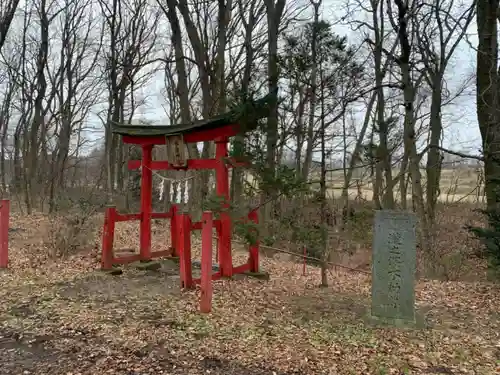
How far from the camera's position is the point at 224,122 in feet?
21.0

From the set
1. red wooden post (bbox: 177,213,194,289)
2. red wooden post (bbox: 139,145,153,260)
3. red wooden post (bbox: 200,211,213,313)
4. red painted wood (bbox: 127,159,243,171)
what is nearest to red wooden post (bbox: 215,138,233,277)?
red painted wood (bbox: 127,159,243,171)

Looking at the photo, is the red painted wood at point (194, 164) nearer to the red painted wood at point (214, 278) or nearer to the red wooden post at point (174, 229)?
the red wooden post at point (174, 229)

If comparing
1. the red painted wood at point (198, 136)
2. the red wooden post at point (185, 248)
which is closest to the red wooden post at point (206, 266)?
the red wooden post at point (185, 248)

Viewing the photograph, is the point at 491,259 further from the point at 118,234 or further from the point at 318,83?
the point at 118,234

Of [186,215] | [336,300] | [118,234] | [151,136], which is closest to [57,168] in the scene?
[118,234]

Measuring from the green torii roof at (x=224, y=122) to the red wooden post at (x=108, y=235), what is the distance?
1487mm

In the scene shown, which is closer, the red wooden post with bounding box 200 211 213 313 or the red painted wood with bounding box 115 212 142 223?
the red wooden post with bounding box 200 211 213 313

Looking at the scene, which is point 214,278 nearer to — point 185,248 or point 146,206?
point 185,248

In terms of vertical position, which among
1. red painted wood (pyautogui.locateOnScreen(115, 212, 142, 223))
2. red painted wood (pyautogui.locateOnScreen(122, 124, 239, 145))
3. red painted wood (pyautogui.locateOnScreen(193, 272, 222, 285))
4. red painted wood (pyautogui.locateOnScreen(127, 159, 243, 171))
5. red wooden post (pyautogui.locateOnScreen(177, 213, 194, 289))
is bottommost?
red painted wood (pyautogui.locateOnScreen(193, 272, 222, 285))

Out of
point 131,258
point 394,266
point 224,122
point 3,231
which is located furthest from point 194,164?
point 3,231

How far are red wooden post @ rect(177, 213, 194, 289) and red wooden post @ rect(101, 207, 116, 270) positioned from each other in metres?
1.84

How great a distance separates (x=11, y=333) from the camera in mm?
4664

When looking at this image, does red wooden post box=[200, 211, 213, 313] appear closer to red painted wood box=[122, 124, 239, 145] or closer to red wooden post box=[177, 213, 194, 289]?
red wooden post box=[177, 213, 194, 289]

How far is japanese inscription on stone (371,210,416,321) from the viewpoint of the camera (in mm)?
5035
